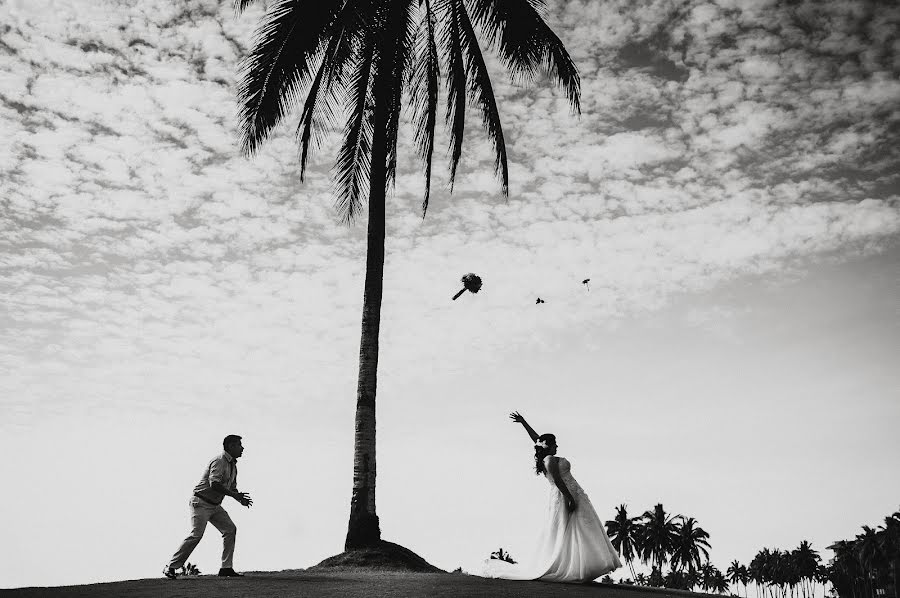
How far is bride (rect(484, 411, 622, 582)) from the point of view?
9.73 meters

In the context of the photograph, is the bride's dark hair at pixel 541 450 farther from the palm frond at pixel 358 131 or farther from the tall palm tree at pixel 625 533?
the tall palm tree at pixel 625 533

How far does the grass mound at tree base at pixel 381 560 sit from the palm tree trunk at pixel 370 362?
0.32 metres

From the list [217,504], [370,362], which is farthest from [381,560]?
[370,362]

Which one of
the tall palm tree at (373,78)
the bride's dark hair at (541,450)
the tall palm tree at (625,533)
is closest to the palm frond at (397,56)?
the tall palm tree at (373,78)

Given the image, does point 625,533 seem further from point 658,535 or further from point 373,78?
point 373,78

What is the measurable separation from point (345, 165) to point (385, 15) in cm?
358

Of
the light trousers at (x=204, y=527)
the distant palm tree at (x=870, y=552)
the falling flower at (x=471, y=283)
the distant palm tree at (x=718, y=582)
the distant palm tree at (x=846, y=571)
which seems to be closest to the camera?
the light trousers at (x=204, y=527)

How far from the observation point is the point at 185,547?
9641 mm

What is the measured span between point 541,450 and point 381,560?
337 centimetres

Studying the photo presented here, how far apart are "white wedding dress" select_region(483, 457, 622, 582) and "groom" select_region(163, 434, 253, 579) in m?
4.13

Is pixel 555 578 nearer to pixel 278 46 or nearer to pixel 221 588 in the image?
pixel 221 588

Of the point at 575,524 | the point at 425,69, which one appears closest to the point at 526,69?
the point at 425,69

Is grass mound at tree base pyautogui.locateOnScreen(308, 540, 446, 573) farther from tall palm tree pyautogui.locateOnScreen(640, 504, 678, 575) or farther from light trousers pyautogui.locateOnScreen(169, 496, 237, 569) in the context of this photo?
tall palm tree pyautogui.locateOnScreen(640, 504, 678, 575)

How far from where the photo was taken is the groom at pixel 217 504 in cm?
975
